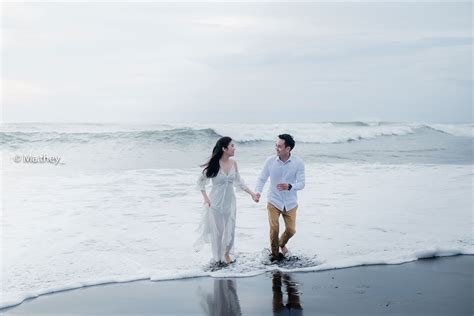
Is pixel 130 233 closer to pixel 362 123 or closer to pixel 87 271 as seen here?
pixel 87 271

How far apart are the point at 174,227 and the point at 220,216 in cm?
278

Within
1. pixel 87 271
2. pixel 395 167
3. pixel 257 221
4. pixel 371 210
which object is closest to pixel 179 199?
pixel 257 221

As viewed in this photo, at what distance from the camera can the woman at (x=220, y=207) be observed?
7.55 metres

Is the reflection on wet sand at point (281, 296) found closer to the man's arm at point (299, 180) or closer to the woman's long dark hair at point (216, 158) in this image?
the man's arm at point (299, 180)

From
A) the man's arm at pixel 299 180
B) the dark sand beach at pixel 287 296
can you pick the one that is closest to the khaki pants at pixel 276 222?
the man's arm at pixel 299 180

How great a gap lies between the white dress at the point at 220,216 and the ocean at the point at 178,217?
361 mm

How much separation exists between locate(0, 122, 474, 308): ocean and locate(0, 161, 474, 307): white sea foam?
0.08 ft

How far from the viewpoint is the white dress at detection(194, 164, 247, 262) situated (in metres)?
7.60

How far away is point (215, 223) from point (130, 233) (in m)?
2.73

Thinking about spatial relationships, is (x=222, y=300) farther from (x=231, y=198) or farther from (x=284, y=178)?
(x=284, y=178)

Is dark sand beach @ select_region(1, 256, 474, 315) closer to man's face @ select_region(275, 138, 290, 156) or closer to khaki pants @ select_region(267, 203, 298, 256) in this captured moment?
khaki pants @ select_region(267, 203, 298, 256)

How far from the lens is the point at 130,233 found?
32.1 ft

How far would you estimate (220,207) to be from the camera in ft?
25.0

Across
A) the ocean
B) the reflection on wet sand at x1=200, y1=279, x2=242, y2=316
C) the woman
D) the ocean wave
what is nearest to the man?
the woman
